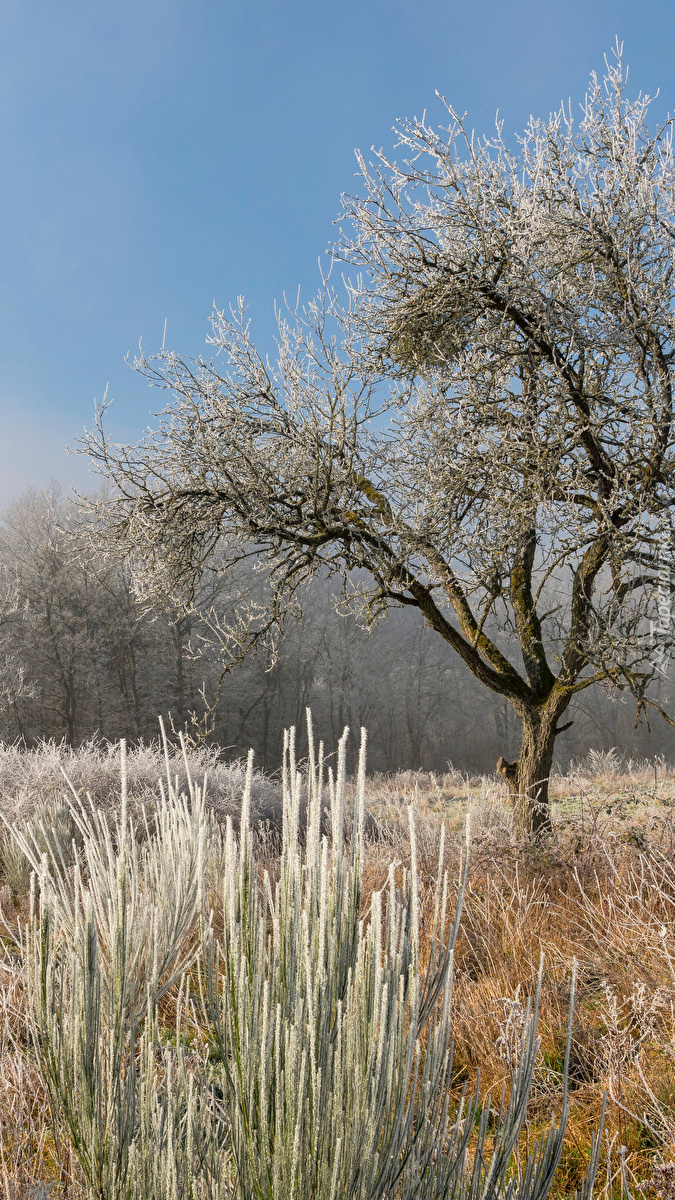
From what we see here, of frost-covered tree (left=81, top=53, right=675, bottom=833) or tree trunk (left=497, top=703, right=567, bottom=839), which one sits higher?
frost-covered tree (left=81, top=53, right=675, bottom=833)

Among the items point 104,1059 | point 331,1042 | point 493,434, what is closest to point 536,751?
point 493,434

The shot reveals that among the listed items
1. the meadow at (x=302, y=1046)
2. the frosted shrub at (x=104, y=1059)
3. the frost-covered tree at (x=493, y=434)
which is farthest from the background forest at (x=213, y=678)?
the frosted shrub at (x=104, y=1059)

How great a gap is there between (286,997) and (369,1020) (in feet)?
0.51

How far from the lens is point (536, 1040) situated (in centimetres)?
130

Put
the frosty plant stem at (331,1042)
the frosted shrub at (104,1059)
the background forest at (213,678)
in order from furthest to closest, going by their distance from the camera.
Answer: the background forest at (213,678) → the frosted shrub at (104,1059) → the frosty plant stem at (331,1042)

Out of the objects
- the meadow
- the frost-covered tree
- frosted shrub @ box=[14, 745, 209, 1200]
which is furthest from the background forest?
frosted shrub @ box=[14, 745, 209, 1200]

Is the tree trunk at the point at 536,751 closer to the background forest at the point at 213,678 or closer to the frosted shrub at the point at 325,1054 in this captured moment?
the frosted shrub at the point at 325,1054

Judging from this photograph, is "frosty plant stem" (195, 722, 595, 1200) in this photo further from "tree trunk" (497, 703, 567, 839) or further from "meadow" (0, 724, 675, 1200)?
"tree trunk" (497, 703, 567, 839)

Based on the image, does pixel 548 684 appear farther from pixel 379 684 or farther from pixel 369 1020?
pixel 379 684

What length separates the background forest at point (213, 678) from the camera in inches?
963

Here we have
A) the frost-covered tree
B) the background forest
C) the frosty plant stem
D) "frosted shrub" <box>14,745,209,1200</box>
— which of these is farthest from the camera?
the background forest

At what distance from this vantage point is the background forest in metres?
24.5

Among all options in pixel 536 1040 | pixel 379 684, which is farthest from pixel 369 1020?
pixel 379 684

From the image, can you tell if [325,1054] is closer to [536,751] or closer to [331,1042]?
[331,1042]
